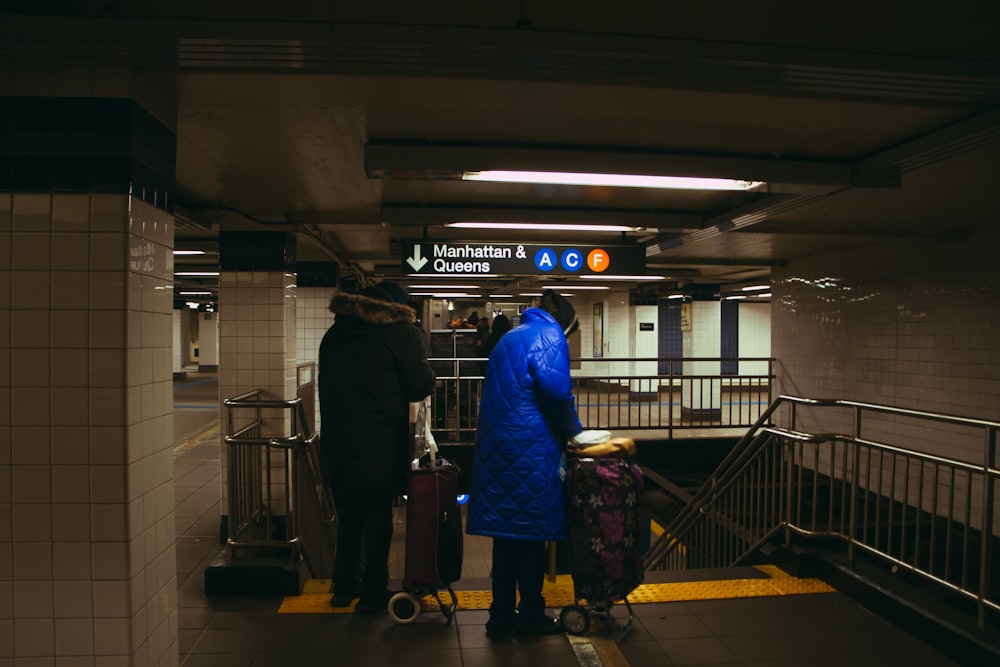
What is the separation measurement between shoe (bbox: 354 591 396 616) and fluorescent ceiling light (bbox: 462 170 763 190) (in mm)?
2507

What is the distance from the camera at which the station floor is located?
266 centimetres

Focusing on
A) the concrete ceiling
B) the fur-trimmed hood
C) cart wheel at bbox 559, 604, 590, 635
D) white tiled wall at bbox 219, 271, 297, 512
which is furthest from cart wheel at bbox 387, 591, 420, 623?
white tiled wall at bbox 219, 271, 297, 512

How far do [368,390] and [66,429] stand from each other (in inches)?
48.2

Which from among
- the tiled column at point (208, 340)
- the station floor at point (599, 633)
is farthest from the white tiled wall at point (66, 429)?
the tiled column at point (208, 340)

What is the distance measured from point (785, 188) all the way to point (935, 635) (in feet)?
8.97

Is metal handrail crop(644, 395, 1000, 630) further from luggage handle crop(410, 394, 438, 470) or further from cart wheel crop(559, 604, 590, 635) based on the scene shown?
luggage handle crop(410, 394, 438, 470)

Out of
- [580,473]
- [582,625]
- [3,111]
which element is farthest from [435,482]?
[3,111]

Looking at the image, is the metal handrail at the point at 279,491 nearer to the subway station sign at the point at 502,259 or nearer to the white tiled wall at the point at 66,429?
the white tiled wall at the point at 66,429

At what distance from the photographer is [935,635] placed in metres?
2.84

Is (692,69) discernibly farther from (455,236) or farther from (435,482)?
(455,236)

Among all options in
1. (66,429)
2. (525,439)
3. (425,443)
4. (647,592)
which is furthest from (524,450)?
(66,429)

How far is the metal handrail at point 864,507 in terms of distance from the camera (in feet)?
9.76

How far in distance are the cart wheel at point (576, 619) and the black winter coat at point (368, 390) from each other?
1.04 m

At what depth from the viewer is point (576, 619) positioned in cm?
278
